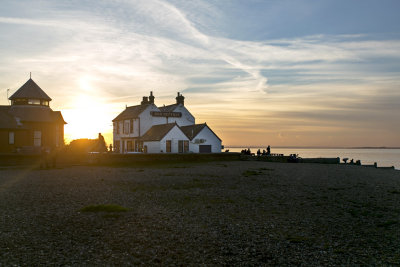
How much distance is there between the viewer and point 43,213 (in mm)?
14906

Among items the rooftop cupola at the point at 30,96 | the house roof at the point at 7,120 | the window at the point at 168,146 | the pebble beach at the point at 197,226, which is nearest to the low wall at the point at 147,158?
the window at the point at 168,146

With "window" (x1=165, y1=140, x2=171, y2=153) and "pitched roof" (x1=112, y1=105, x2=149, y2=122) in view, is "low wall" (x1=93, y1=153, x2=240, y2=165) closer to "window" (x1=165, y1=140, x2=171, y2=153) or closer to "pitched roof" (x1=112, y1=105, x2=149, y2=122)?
"window" (x1=165, y1=140, x2=171, y2=153)

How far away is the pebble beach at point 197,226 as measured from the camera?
9.73m

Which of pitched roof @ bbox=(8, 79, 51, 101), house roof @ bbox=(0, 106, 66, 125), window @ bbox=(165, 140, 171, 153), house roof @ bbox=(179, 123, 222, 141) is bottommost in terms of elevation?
window @ bbox=(165, 140, 171, 153)

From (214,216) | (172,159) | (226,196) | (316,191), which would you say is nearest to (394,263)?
(214,216)

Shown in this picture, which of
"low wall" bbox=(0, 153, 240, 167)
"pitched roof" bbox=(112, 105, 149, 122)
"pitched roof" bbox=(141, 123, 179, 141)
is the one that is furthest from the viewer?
"pitched roof" bbox=(112, 105, 149, 122)

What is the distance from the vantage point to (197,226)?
1287cm

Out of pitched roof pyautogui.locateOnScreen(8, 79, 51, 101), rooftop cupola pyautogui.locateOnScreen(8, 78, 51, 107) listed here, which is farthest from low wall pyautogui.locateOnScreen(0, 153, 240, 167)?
pitched roof pyautogui.locateOnScreen(8, 79, 51, 101)

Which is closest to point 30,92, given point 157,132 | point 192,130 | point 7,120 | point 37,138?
point 7,120

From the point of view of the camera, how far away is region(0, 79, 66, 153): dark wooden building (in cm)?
5028

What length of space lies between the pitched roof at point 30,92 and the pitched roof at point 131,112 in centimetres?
1459

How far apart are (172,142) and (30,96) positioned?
76.6ft

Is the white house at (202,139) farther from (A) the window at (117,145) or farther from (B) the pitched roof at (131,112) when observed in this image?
(A) the window at (117,145)

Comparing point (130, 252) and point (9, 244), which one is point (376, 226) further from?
point (9, 244)
